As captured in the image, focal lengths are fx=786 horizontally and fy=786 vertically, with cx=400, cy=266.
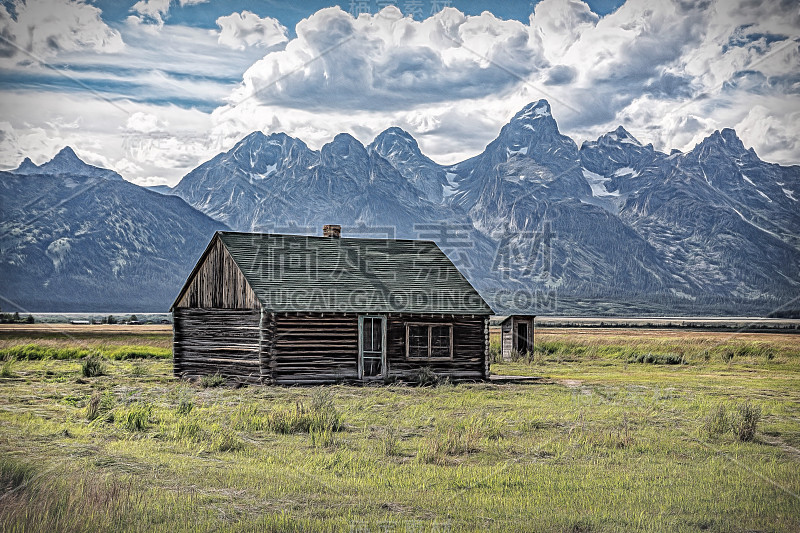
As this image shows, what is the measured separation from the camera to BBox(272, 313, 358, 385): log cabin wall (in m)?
27.6

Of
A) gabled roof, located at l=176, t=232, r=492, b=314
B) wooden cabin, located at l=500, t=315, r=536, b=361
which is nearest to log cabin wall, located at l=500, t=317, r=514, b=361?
wooden cabin, located at l=500, t=315, r=536, b=361

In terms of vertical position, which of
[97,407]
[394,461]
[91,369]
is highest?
[91,369]

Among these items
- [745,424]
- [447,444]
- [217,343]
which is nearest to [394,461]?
[447,444]

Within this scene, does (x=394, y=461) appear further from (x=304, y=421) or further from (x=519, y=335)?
(x=519, y=335)

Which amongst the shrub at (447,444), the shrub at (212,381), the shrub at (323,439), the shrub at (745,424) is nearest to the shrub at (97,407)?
the shrub at (323,439)

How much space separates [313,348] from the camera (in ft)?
92.2

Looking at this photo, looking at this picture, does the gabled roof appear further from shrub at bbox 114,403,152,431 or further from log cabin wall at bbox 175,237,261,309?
shrub at bbox 114,403,152,431

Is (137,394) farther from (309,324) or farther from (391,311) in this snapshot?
(391,311)

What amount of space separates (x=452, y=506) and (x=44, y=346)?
36608 mm

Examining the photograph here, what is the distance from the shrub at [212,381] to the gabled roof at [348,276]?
10.7 feet

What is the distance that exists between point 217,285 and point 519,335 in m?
19.6

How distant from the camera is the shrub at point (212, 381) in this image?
1067 inches

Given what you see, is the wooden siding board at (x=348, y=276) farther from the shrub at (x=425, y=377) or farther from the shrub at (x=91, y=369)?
the shrub at (x=91, y=369)

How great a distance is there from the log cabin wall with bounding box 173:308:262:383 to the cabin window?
225 inches
